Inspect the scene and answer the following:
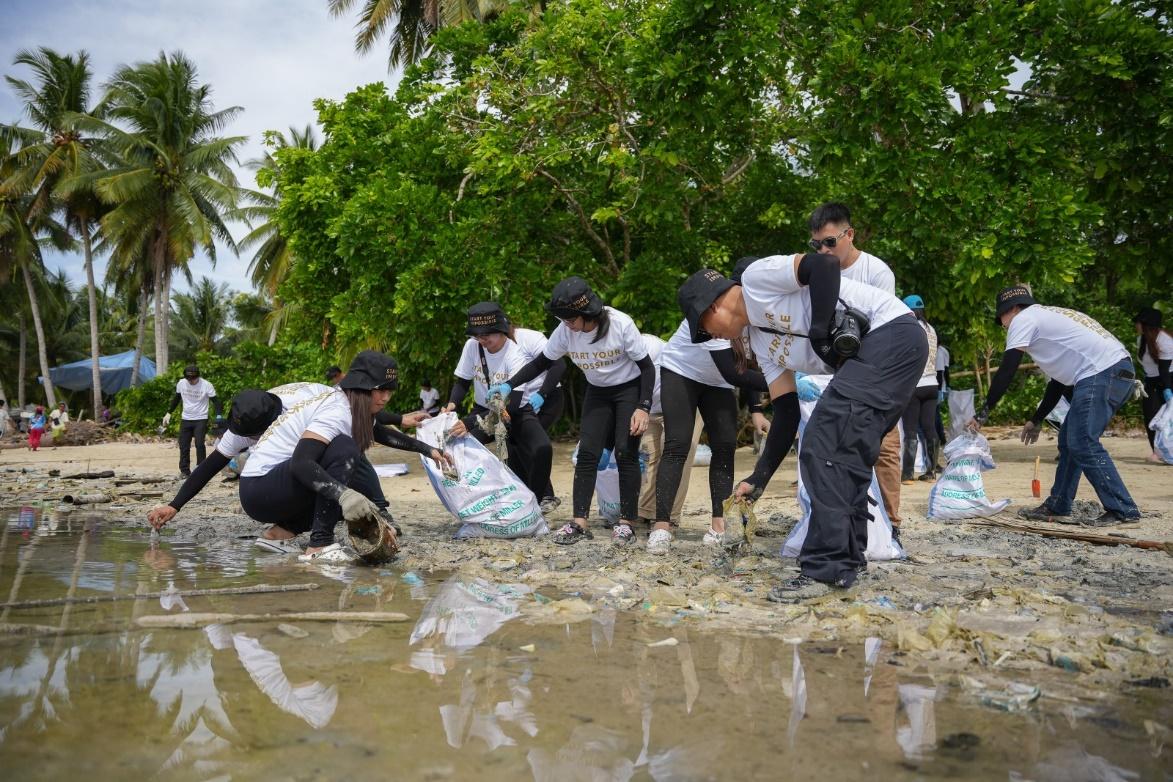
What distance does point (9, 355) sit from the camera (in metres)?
45.4

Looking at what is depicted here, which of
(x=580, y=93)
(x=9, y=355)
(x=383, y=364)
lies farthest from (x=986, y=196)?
(x=9, y=355)

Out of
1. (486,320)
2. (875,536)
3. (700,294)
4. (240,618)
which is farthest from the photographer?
(486,320)

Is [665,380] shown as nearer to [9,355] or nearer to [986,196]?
[986,196]

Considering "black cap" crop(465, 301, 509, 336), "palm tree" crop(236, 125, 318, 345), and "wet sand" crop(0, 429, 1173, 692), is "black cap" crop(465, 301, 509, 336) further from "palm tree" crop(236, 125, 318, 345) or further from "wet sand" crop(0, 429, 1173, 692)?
"palm tree" crop(236, 125, 318, 345)

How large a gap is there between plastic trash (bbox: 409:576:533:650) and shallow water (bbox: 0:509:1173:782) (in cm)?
2

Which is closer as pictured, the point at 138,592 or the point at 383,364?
the point at 138,592

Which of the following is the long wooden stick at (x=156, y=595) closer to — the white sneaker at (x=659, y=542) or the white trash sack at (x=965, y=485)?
the white sneaker at (x=659, y=542)

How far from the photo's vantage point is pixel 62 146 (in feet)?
105

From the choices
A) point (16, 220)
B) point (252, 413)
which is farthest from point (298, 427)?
point (16, 220)

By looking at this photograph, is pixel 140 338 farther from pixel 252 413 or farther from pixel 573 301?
pixel 573 301

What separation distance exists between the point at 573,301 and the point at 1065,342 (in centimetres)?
307

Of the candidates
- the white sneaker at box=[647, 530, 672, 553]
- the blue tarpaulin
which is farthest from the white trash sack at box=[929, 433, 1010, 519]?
the blue tarpaulin

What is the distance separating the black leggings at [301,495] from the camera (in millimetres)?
4719

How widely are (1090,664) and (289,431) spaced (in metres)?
3.96
